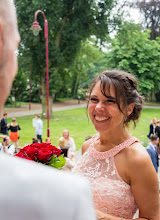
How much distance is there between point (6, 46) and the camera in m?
0.51

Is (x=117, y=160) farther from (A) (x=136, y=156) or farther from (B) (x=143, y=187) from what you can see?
(B) (x=143, y=187)

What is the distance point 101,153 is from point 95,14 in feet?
69.7

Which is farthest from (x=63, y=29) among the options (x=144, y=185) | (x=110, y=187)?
(x=144, y=185)

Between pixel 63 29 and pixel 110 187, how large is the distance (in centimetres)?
2182

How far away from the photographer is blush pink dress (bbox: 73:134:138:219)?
169 cm

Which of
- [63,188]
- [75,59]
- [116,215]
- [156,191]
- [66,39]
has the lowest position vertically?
[116,215]

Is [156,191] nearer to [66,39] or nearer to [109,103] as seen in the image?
[109,103]

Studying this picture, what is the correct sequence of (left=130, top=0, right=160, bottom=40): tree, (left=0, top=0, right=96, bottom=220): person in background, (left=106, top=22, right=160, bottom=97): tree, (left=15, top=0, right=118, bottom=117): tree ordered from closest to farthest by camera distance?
1. (left=0, top=0, right=96, bottom=220): person in background
2. (left=15, top=0, right=118, bottom=117): tree
3. (left=106, top=22, right=160, bottom=97): tree
4. (left=130, top=0, right=160, bottom=40): tree

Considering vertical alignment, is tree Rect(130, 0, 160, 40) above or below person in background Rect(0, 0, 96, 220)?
above

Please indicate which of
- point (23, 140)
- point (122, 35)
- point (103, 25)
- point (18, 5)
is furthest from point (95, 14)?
point (23, 140)

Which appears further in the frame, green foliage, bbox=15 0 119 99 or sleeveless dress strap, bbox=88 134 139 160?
green foliage, bbox=15 0 119 99

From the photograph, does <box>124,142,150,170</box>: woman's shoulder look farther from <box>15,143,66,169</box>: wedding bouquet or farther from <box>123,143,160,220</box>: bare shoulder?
<box>15,143,66,169</box>: wedding bouquet

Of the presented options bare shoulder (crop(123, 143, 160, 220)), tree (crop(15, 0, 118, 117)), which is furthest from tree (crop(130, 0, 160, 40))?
bare shoulder (crop(123, 143, 160, 220))

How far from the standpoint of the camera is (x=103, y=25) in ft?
71.6
